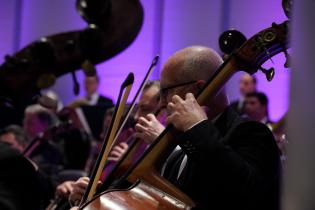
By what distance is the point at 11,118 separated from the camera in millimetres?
4086

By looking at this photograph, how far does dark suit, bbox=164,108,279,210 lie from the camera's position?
168 cm

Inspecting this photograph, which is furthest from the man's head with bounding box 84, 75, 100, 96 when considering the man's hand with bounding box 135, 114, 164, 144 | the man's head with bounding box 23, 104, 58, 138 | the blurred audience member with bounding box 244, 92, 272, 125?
the man's hand with bounding box 135, 114, 164, 144

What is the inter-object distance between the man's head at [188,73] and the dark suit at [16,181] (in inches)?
36.9

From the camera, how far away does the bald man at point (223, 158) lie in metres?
1.68

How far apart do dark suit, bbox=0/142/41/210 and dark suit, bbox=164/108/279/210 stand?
1048mm

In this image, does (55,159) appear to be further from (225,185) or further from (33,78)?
(225,185)

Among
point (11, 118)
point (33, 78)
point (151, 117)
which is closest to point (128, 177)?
point (151, 117)

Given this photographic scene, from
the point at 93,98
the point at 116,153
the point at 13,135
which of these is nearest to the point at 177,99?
the point at 116,153

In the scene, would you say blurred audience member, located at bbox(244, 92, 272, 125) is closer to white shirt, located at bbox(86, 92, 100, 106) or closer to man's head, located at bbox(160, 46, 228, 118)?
white shirt, located at bbox(86, 92, 100, 106)

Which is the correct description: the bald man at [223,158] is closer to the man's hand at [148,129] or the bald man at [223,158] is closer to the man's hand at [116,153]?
the man's hand at [148,129]

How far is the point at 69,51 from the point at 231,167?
2.27 m

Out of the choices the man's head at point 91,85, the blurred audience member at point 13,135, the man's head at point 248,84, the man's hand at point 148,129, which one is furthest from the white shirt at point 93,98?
the man's hand at point 148,129

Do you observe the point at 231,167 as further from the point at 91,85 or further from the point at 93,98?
the point at 91,85

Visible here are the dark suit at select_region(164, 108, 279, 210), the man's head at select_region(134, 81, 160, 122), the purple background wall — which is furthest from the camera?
the purple background wall
